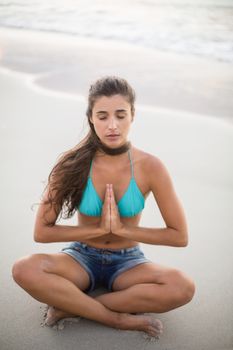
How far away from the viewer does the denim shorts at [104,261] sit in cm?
215

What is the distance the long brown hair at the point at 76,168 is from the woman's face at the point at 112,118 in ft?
0.10

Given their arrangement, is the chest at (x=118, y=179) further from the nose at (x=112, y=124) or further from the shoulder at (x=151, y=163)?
the nose at (x=112, y=124)

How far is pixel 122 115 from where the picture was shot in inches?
83.0

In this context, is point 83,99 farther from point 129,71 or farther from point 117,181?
point 117,181

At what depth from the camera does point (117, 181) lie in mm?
2189

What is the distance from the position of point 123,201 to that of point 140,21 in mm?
4833

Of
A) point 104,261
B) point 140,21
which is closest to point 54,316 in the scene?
point 104,261

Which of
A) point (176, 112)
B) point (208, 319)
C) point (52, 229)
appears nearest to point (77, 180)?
point (52, 229)

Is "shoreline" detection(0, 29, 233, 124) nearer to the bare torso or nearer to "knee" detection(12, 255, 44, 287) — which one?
the bare torso

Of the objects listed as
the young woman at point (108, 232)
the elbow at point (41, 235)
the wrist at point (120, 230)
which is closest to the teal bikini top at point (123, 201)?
the young woman at point (108, 232)

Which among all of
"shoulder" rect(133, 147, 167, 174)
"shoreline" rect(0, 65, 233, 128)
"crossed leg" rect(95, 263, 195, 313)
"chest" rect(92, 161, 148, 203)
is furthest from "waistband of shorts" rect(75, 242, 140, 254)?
"shoreline" rect(0, 65, 233, 128)

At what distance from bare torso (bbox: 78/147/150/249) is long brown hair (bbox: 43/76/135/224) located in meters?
0.06

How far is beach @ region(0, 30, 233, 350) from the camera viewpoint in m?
2.09

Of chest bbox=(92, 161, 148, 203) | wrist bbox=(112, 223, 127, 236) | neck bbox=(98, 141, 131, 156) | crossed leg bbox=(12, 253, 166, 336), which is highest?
neck bbox=(98, 141, 131, 156)
